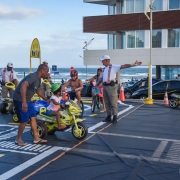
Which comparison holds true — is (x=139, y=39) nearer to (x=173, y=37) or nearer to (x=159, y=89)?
(x=173, y=37)

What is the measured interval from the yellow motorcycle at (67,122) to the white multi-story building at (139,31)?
19.8 metres

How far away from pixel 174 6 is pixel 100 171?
23.8 m

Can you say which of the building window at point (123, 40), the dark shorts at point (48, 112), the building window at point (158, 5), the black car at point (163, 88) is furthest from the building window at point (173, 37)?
the dark shorts at point (48, 112)

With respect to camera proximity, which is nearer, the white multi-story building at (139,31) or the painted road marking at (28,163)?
the painted road marking at (28,163)

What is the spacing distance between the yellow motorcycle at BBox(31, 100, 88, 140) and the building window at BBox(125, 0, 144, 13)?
853 inches

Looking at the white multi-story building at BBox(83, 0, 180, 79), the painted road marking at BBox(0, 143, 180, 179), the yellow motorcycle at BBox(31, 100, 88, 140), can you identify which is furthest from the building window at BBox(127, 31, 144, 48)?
the painted road marking at BBox(0, 143, 180, 179)

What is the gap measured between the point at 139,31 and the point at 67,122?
21.4 meters

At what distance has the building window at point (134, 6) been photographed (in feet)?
92.7

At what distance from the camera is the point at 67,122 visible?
8.17 meters

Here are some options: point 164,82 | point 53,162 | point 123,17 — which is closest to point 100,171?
point 53,162

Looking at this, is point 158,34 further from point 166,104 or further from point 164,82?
point 166,104

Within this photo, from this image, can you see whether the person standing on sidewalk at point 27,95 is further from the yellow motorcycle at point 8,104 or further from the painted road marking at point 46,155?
the yellow motorcycle at point 8,104

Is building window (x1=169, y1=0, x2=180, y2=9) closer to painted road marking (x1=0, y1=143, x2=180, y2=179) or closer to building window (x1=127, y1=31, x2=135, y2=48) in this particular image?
building window (x1=127, y1=31, x2=135, y2=48)

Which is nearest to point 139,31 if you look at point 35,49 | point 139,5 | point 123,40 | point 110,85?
point 123,40
